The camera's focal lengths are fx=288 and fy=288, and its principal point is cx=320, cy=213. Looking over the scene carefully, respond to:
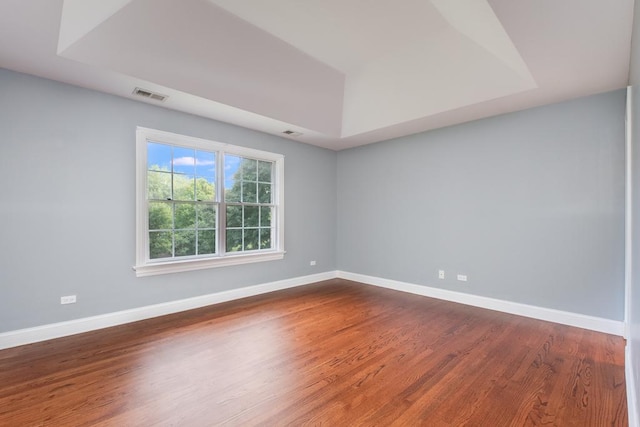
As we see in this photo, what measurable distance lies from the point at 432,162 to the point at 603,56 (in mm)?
2196

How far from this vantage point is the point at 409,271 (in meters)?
4.69

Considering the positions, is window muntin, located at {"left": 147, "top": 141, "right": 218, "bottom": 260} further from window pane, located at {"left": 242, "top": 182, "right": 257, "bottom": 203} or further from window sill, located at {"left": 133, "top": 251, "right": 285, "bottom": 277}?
window pane, located at {"left": 242, "top": 182, "right": 257, "bottom": 203}

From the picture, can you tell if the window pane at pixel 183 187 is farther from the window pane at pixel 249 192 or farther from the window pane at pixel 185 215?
the window pane at pixel 249 192

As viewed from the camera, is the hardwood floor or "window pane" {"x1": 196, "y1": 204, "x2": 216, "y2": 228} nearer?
the hardwood floor

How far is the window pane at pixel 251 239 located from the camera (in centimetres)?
448

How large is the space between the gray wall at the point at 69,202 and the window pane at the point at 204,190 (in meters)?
0.64

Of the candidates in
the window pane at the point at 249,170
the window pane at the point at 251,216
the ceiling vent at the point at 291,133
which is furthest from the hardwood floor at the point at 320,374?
the ceiling vent at the point at 291,133

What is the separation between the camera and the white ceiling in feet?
6.99

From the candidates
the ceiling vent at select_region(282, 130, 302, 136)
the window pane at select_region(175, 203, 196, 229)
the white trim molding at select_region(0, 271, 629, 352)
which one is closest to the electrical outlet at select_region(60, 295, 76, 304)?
the white trim molding at select_region(0, 271, 629, 352)

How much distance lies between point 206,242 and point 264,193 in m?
1.23

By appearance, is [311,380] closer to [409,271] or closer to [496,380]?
[496,380]

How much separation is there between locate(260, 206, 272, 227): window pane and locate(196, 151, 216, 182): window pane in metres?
0.97

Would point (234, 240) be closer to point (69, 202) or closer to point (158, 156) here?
point (158, 156)

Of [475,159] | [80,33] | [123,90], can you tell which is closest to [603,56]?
[475,159]
